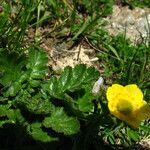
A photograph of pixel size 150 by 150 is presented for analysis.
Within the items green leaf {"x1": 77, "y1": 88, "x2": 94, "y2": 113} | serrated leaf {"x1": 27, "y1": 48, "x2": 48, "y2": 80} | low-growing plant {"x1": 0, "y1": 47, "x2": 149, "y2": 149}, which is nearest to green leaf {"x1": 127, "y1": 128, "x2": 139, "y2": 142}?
low-growing plant {"x1": 0, "y1": 47, "x2": 149, "y2": 149}

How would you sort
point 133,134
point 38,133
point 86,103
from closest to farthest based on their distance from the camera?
1. point 38,133
2. point 86,103
3. point 133,134

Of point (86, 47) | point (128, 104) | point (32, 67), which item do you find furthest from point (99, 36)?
point (128, 104)

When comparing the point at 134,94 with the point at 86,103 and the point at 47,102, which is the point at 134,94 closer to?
the point at 86,103

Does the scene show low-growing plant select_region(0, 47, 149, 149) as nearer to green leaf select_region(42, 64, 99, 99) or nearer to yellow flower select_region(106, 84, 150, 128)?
green leaf select_region(42, 64, 99, 99)

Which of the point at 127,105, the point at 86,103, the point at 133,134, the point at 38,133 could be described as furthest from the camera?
the point at 133,134

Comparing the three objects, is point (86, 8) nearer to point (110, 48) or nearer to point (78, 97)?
point (110, 48)

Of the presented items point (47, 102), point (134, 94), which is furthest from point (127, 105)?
point (47, 102)
